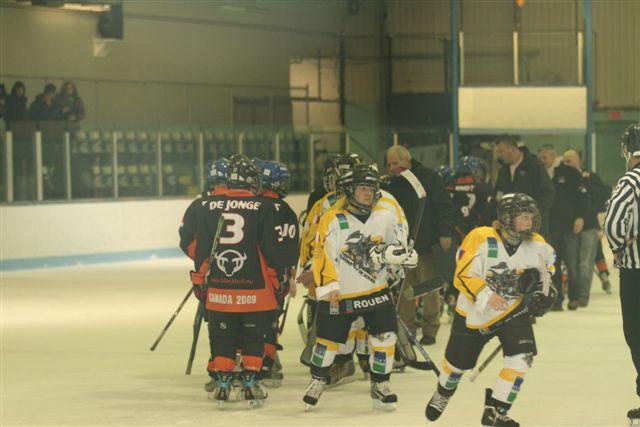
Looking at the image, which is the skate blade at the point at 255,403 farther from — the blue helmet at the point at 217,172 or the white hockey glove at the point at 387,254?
the blue helmet at the point at 217,172

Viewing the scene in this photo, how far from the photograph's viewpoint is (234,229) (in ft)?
24.4

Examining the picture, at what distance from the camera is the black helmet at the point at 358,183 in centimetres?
716

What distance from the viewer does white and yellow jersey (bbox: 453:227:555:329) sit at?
20.7 feet

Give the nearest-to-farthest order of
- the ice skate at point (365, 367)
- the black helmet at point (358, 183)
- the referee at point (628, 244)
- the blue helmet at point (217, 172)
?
1. the referee at point (628, 244)
2. the black helmet at point (358, 183)
3. the blue helmet at point (217, 172)
4. the ice skate at point (365, 367)

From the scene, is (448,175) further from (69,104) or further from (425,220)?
(69,104)

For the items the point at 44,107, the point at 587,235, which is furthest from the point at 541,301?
the point at 44,107

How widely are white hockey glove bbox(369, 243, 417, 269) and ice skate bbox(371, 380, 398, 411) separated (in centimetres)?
69

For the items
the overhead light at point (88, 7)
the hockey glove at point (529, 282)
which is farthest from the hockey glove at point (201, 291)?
the overhead light at point (88, 7)

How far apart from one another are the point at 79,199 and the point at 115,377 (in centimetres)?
994

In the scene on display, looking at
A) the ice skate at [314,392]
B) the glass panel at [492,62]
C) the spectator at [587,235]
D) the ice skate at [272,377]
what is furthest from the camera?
the glass panel at [492,62]

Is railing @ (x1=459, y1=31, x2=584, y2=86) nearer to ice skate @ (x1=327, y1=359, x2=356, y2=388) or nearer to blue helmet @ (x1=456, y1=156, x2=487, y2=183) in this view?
blue helmet @ (x1=456, y1=156, x2=487, y2=183)

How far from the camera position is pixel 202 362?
9.32 meters

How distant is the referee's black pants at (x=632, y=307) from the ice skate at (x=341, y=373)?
2.04 metres

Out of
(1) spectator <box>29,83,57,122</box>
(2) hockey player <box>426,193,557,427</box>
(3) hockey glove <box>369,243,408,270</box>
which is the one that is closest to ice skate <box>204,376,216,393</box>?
(3) hockey glove <box>369,243,408,270</box>
